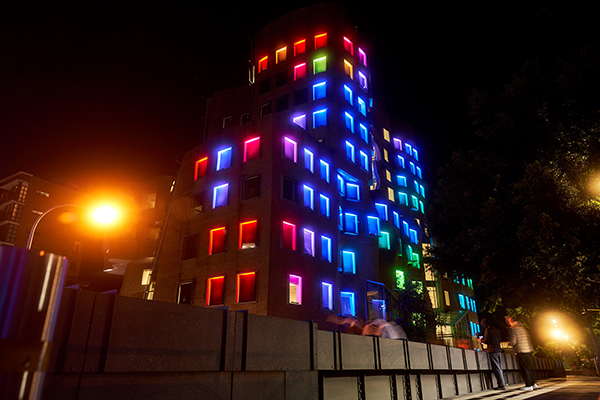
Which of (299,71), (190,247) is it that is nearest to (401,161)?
(299,71)

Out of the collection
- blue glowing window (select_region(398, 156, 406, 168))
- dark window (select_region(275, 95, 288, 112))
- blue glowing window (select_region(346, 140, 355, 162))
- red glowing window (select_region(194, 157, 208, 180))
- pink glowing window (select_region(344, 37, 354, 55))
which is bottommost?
red glowing window (select_region(194, 157, 208, 180))

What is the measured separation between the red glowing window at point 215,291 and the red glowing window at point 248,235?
2.53 meters

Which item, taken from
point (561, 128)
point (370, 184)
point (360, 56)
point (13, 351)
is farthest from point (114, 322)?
point (360, 56)

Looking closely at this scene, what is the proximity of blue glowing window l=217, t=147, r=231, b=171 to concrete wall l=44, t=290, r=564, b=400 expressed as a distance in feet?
68.5

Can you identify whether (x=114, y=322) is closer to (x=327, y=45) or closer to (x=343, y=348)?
(x=343, y=348)

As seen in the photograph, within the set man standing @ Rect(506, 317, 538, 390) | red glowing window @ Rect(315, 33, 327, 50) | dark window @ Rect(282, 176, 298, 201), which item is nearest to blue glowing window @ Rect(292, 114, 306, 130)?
red glowing window @ Rect(315, 33, 327, 50)

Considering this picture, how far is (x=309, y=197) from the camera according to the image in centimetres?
2842

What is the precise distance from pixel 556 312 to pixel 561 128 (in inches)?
379

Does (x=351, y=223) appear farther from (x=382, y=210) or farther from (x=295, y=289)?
(x=295, y=289)

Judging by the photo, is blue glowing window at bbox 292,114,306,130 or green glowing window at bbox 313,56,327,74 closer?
blue glowing window at bbox 292,114,306,130

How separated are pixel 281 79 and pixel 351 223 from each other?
15727mm

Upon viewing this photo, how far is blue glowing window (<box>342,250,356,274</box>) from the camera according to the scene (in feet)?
108

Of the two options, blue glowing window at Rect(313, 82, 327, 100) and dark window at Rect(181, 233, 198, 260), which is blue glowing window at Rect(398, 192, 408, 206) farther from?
dark window at Rect(181, 233, 198, 260)

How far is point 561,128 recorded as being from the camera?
18.5 metres
